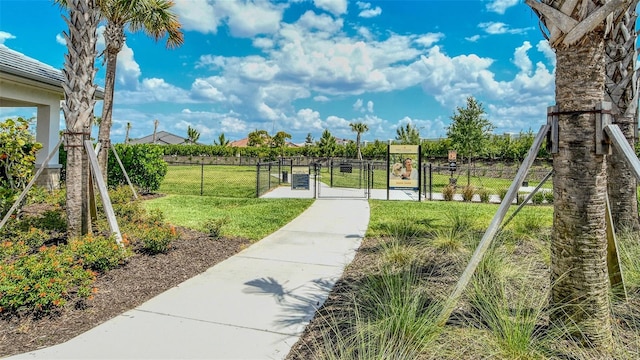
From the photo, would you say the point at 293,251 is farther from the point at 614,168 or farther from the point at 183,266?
the point at 614,168

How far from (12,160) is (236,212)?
189 inches

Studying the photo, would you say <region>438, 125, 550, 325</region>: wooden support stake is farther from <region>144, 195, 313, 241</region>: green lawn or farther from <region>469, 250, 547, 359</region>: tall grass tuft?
<region>144, 195, 313, 241</region>: green lawn

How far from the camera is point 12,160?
666cm

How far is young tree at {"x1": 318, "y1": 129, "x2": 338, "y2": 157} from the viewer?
168ft

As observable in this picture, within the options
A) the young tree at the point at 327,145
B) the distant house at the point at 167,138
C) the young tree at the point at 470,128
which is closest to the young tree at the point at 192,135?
the distant house at the point at 167,138

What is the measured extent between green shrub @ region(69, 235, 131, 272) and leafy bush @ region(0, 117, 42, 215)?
9.44 feet

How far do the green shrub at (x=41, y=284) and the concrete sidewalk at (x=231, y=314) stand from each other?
24.6 inches

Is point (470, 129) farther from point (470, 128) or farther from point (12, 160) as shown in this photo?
point (12, 160)

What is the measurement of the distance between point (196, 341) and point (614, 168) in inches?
233

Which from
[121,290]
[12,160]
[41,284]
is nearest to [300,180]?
[12,160]

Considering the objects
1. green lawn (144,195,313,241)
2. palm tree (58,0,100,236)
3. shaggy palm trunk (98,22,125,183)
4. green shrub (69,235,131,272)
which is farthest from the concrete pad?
shaggy palm trunk (98,22,125,183)

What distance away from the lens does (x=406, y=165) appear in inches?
512

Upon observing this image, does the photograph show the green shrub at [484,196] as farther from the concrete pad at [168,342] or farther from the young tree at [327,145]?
the young tree at [327,145]

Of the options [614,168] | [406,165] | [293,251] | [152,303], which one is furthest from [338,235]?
[406,165]
